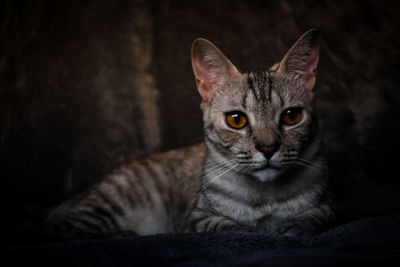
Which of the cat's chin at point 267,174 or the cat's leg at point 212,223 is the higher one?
the cat's chin at point 267,174

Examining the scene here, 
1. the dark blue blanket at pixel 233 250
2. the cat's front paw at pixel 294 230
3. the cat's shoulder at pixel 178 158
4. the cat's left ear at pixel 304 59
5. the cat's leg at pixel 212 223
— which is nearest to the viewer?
the dark blue blanket at pixel 233 250

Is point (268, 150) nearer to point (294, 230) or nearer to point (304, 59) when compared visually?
point (294, 230)

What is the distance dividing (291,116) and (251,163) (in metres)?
0.31

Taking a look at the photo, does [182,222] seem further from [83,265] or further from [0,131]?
[0,131]

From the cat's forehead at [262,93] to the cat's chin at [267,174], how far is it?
0.86ft

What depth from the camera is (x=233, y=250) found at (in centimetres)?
107

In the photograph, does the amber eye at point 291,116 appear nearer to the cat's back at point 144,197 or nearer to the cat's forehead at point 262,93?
the cat's forehead at point 262,93

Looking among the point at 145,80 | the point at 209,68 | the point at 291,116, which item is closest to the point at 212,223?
the point at 291,116

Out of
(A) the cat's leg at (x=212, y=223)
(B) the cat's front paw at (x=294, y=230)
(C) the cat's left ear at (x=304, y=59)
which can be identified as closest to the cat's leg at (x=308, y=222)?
(B) the cat's front paw at (x=294, y=230)

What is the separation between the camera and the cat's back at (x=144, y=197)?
1.82 meters

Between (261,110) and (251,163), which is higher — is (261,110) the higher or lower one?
the higher one

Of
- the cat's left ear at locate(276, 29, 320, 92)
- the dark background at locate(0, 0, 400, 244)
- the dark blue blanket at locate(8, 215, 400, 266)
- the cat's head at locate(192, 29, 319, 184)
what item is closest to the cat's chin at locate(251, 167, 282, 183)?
the cat's head at locate(192, 29, 319, 184)

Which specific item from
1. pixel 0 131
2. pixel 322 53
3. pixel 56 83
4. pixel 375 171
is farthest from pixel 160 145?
pixel 375 171

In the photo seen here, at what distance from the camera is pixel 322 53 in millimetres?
2346
